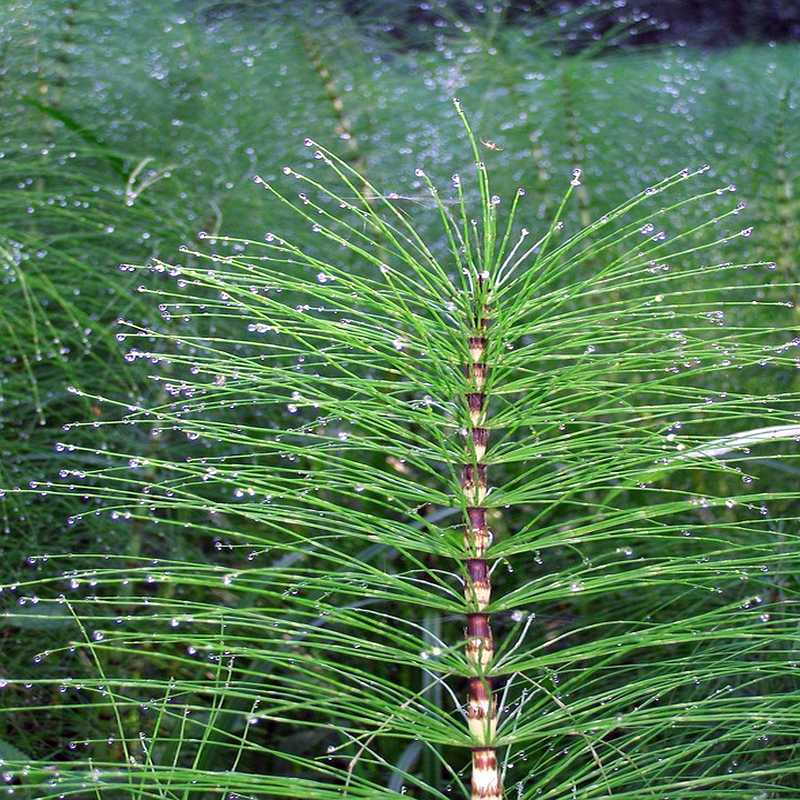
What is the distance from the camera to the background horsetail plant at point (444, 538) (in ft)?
3.04

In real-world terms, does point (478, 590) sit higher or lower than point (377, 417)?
lower

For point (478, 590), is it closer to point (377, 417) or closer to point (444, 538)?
point (444, 538)

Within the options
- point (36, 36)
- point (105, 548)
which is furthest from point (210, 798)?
point (36, 36)

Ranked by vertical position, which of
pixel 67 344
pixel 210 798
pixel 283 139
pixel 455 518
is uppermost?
pixel 283 139

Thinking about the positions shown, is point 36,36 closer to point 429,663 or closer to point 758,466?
point 758,466

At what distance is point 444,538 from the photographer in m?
0.99

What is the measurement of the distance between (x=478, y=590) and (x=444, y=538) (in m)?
0.06

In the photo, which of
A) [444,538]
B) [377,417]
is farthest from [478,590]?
[377,417]

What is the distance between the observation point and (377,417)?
3.20 feet

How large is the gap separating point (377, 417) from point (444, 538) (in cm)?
13

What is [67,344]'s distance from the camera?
1924 mm

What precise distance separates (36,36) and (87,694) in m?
1.46

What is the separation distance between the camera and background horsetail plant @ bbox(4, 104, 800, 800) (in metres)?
0.93

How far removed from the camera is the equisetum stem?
947 mm
